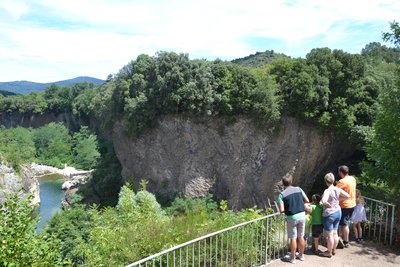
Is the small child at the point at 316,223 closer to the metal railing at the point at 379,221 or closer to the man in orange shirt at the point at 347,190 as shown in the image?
the man in orange shirt at the point at 347,190

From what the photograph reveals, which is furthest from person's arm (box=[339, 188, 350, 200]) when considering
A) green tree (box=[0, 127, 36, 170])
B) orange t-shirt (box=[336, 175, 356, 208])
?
green tree (box=[0, 127, 36, 170])

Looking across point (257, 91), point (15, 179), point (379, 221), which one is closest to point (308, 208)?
point (379, 221)

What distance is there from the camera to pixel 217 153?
27641 mm

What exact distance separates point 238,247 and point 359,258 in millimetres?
2629

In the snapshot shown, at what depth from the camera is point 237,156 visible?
2686 centimetres

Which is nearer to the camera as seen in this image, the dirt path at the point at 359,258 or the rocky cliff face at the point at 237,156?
the dirt path at the point at 359,258

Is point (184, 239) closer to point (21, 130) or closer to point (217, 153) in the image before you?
point (217, 153)

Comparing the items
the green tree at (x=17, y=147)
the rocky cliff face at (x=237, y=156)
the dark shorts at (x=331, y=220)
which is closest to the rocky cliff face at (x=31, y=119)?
the green tree at (x=17, y=147)

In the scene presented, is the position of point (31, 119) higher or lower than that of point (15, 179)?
higher

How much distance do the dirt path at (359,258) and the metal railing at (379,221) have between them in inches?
14.2

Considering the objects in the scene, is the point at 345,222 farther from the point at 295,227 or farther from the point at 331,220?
the point at 295,227

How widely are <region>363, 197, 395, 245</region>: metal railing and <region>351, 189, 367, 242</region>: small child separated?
1.36 feet

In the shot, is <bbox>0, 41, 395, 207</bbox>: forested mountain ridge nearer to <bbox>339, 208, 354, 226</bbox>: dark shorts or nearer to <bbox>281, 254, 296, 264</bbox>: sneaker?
<bbox>339, 208, 354, 226</bbox>: dark shorts

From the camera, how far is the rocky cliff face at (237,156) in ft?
83.9
